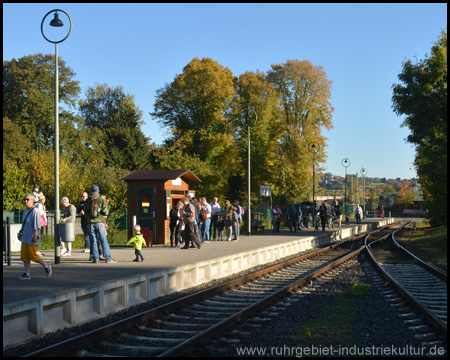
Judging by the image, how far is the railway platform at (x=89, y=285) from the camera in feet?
26.7

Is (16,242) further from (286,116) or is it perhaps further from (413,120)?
(286,116)

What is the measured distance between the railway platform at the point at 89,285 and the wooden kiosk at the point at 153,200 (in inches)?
218

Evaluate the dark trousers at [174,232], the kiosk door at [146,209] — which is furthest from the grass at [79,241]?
the dark trousers at [174,232]

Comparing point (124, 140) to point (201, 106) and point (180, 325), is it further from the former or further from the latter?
point (180, 325)

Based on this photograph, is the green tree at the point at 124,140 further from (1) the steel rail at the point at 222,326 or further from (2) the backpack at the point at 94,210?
(1) the steel rail at the point at 222,326

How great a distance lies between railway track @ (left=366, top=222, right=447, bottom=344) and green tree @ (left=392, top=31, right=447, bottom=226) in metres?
8.41

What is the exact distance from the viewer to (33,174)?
156 feet

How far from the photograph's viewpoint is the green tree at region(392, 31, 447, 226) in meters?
29.4

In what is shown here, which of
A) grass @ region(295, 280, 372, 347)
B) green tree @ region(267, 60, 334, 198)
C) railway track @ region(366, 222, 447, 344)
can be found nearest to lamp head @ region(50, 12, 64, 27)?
grass @ region(295, 280, 372, 347)

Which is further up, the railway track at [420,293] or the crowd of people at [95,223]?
the crowd of people at [95,223]

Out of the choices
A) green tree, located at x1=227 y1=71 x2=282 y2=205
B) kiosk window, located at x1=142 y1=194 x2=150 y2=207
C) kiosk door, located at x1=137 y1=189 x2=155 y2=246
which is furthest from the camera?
green tree, located at x1=227 y1=71 x2=282 y2=205

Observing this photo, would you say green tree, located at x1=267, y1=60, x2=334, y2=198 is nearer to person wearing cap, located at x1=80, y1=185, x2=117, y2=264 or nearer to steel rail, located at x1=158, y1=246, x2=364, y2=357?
person wearing cap, located at x1=80, y1=185, x2=117, y2=264

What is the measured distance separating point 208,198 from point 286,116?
13970mm

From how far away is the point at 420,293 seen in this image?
1205 centimetres
